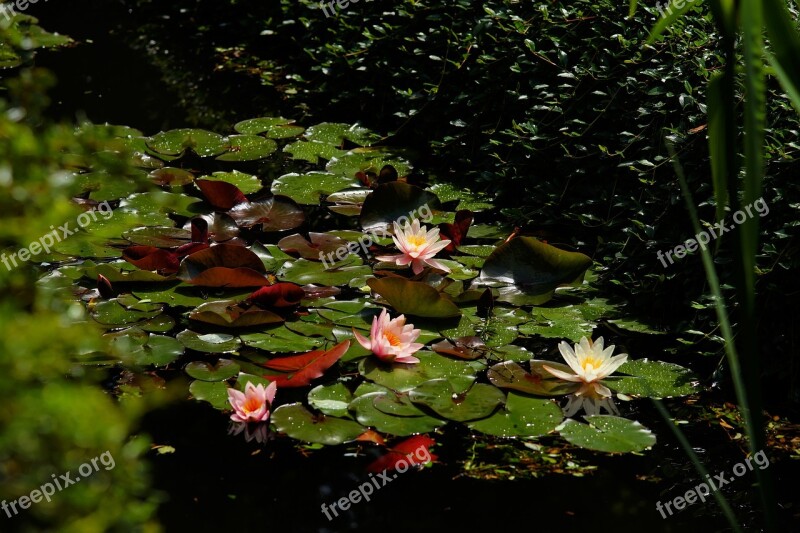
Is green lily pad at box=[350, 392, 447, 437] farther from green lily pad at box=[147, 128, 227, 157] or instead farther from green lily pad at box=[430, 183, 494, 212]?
green lily pad at box=[147, 128, 227, 157]

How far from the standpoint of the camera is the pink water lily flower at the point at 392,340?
280cm

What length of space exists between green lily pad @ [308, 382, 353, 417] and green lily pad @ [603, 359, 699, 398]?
34.3 inches

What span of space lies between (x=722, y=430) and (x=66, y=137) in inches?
85.5

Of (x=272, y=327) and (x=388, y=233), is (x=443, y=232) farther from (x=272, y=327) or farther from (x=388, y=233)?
(x=272, y=327)

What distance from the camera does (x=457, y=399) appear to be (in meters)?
2.69

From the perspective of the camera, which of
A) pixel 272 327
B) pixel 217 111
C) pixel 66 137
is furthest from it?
pixel 217 111

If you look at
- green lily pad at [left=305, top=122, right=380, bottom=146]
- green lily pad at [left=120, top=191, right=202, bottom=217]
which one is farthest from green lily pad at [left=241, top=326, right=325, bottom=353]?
green lily pad at [left=305, top=122, right=380, bottom=146]

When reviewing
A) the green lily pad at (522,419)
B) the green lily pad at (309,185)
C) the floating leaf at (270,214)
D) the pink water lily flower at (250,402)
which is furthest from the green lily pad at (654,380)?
the green lily pad at (309,185)

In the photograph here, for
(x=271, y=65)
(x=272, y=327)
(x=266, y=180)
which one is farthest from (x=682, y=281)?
(x=271, y=65)

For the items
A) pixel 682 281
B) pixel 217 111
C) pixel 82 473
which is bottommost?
pixel 217 111

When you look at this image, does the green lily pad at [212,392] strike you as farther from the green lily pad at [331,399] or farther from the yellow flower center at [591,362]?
the yellow flower center at [591,362]

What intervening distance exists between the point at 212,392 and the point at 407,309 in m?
0.78

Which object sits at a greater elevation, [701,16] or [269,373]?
[701,16]

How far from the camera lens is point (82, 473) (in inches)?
47.7
